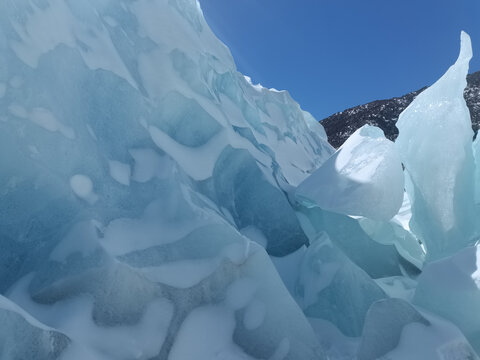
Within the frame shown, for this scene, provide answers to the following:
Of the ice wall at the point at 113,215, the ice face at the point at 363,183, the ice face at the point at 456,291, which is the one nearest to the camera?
the ice wall at the point at 113,215

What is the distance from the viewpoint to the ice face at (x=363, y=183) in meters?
2.53

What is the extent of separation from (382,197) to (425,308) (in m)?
0.88

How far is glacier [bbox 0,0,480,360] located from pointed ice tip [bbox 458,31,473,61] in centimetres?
2

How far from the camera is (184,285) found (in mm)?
1542

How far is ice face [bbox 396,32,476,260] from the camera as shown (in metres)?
2.55

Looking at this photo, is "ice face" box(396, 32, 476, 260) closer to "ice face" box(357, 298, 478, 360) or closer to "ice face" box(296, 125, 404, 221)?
"ice face" box(296, 125, 404, 221)

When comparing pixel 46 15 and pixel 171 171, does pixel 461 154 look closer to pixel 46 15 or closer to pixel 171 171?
pixel 171 171

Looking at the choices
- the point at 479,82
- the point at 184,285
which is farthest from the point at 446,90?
the point at 479,82

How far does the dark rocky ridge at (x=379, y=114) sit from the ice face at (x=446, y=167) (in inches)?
340

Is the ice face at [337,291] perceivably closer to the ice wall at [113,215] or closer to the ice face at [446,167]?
the ice wall at [113,215]

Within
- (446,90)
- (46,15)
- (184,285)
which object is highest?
(46,15)

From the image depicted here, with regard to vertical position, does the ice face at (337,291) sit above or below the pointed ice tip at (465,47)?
below

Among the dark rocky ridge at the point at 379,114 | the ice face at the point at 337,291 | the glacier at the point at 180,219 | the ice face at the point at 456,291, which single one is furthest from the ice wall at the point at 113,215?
the dark rocky ridge at the point at 379,114

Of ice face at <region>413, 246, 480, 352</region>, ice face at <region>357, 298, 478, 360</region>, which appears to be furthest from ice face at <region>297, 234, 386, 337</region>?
ice face at <region>357, 298, 478, 360</region>
